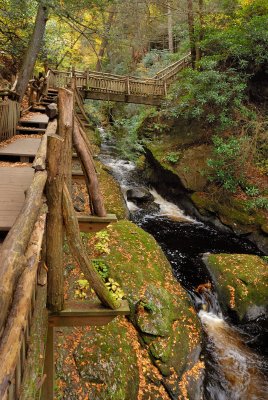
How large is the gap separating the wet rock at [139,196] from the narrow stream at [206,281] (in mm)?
262

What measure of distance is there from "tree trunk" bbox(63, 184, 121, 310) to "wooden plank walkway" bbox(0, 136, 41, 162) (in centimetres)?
516

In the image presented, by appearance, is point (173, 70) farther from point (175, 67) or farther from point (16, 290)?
point (16, 290)

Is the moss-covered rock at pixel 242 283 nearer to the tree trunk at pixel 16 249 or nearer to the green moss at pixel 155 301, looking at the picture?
the green moss at pixel 155 301

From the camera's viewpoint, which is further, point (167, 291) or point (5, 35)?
point (5, 35)

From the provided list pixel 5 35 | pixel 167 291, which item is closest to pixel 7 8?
pixel 5 35

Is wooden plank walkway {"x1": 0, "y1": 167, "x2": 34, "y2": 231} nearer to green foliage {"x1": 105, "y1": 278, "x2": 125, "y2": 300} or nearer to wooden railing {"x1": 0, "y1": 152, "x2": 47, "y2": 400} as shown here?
wooden railing {"x1": 0, "y1": 152, "x2": 47, "y2": 400}

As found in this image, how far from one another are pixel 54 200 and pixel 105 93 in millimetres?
16715

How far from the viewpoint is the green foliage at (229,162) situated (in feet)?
41.8

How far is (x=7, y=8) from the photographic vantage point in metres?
15.2

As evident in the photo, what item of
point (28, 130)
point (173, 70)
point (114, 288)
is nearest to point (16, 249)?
point (114, 288)

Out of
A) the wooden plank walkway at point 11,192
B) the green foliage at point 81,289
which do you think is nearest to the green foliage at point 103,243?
the green foliage at point 81,289

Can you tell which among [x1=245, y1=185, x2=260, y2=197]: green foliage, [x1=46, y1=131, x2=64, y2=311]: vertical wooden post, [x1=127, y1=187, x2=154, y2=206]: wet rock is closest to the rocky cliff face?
[x1=245, y1=185, x2=260, y2=197]: green foliage

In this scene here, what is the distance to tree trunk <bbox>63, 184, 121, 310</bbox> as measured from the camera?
2.78m

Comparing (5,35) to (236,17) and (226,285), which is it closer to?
(236,17)
